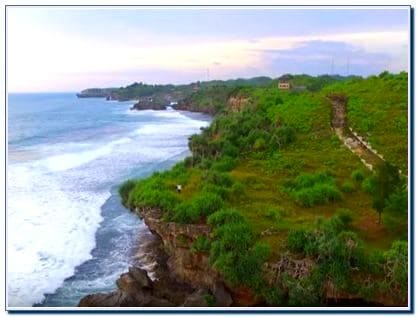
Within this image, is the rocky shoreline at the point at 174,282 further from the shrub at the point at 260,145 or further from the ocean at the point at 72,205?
the shrub at the point at 260,145

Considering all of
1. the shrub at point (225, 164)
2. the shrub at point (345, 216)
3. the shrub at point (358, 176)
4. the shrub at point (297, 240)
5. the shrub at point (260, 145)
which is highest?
the shrub at point (260, 145)

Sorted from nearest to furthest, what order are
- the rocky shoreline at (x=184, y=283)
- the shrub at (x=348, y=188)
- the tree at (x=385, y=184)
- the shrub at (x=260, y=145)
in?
the rocky shoreline at (x=184, y=283) → the tree at (x=385, y=184) → the shrub at (x=348, y=188) → the shrub at (x=260, y=145)

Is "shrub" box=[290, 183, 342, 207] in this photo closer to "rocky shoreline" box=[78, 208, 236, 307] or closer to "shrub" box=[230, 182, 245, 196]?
"shrub" box=[230, 182, 245, 196]

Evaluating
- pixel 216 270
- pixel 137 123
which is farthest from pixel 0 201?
pixel 137 123

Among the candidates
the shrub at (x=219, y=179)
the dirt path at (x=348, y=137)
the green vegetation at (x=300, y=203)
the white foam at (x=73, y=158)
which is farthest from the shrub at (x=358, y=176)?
the white foam at (x=73, y=158)

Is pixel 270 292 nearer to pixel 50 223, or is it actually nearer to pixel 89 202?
pixel 50 223

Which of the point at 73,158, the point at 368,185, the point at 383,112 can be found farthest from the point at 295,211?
the point at 73,158
